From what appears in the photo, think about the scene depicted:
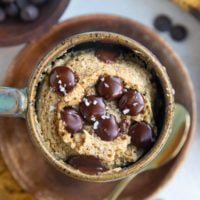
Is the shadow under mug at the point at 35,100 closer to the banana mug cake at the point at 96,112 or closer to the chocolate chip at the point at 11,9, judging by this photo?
the banana mug cake at the point at 96,112

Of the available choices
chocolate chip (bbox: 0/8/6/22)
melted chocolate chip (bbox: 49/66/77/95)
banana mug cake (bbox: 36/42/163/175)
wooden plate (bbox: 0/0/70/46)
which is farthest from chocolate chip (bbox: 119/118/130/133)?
chocolate chip (bbox: 0/8/6/22)

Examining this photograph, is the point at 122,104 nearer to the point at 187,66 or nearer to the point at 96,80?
the point at 96,80

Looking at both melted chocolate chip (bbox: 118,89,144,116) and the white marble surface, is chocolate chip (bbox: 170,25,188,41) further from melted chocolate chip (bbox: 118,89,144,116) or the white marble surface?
melted chocolate chip (bbox: 118,89,144,116)

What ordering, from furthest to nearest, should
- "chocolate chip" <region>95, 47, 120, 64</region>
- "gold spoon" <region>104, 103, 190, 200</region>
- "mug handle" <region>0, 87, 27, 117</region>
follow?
"gold spoon" <region>104, 103, 190, 200</region>, "chocolate chip" <region>95, 47, 120, 64</region>, "mug handle" <region>0, 87, 27, 117</region>

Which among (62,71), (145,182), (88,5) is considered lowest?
(145,182)

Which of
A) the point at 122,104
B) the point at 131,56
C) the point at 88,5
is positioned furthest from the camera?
the point at 88,5

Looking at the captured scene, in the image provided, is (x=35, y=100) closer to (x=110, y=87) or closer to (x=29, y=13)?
(x=110, y=87)

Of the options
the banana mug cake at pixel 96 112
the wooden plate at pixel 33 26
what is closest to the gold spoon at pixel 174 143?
the banana mug cake at pixel 96 112

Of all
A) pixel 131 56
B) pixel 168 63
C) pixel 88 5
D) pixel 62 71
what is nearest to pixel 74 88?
pixel 62 71
